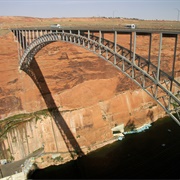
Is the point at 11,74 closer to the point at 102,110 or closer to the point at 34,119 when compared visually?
the point at 34,119

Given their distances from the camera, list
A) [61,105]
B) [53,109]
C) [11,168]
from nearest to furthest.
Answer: [11,168] < [53,109] < [61,105]

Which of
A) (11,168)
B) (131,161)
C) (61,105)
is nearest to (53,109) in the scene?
(61,105)

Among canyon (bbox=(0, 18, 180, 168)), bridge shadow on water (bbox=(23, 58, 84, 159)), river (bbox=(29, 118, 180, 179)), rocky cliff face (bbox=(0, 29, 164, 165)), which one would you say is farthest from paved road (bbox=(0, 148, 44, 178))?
bridge shadow on water (bbox=(23, 58, 84, 159))

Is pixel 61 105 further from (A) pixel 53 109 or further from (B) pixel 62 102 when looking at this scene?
(A) pixel 53 109

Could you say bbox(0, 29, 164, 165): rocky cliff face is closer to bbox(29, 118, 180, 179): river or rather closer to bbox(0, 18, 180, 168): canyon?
bbox(0, 18, 180, 168): canyon

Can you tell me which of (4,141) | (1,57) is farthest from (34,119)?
(1,57)

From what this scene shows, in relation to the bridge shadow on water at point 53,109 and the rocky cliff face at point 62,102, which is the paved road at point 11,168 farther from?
the bridge shadow on water at point 53,109

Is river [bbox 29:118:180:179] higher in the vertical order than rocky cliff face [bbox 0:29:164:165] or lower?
lower
